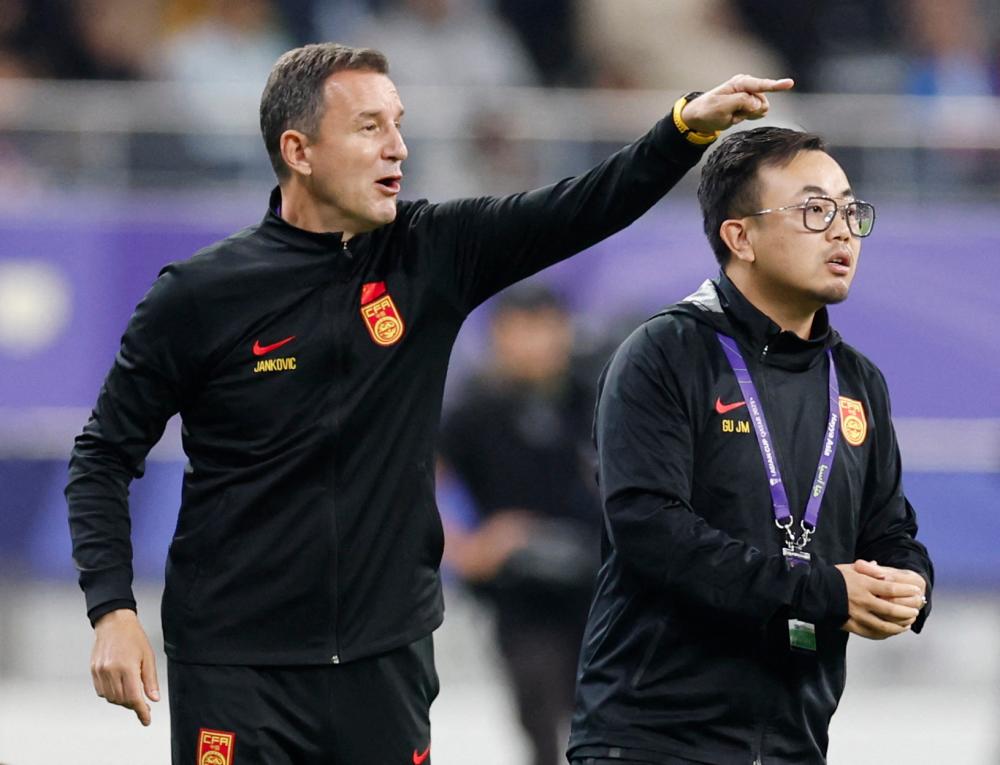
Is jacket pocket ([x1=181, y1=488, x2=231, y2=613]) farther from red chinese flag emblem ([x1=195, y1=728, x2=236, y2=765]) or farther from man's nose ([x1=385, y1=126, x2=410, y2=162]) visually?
man's nose ([x1=385, y1=126, x2=410, y2=162])

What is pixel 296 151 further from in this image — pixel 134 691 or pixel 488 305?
pixel 488 305

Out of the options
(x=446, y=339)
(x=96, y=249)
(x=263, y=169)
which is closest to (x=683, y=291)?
(x=263, y=169)

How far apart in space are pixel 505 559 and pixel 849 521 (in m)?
2.97

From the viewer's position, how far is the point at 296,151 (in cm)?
424

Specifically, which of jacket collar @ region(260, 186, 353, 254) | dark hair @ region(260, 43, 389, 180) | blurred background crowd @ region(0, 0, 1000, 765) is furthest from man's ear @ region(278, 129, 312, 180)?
blurred background crowd @ region(0, 0, 1000, 765)

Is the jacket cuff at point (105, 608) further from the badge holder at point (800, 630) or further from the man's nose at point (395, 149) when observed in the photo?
the badge holder at point (800, 630)

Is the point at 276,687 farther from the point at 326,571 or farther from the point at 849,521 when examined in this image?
the point at 849,521

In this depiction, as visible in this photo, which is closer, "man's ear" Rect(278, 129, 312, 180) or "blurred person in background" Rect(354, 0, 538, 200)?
"man's ear" Rect(278, 129, 312, 180)

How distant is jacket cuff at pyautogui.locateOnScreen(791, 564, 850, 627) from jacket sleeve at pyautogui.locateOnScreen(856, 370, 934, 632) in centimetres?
35

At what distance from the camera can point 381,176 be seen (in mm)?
4141

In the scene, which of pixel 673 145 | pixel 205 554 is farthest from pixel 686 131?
pixel 205 554

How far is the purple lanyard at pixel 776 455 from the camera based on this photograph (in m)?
3.87

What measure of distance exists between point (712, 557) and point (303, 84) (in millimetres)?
1413

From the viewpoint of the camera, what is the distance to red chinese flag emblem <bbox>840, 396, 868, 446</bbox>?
4.02m
